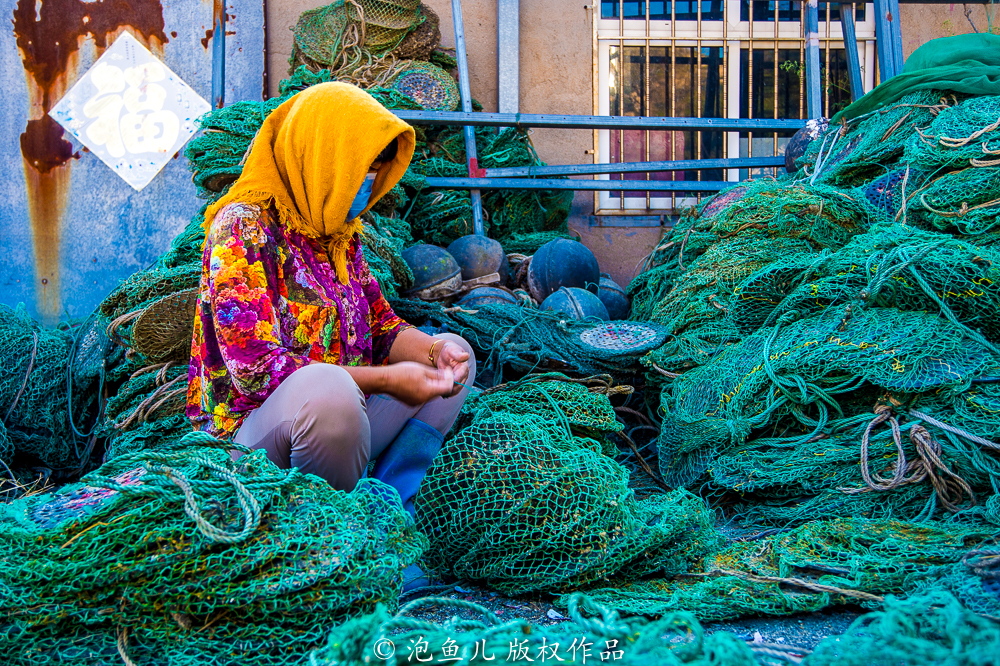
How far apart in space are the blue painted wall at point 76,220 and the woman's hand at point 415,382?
366cm

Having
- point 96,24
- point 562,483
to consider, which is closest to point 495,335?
point 562,483

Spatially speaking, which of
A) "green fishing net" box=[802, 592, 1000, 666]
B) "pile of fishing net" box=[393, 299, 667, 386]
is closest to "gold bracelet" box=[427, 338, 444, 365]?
"pile of fishing net" box=[393, 299, 667, 386]

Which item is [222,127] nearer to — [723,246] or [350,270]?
[350,270]

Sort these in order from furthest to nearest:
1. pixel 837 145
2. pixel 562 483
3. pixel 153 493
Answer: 1. pixel 837 145
2. pixel 562 483
3. pixel 153 493

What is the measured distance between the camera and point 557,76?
6102 millimetres

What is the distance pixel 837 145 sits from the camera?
13.2 feet

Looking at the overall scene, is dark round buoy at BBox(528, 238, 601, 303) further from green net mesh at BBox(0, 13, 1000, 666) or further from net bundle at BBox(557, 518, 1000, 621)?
net bundle at BBox(557, 518, 1000, 621)

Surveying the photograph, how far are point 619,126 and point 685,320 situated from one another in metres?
1.99

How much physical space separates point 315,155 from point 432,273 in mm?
1785

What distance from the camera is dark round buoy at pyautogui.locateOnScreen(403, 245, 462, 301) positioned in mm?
4000

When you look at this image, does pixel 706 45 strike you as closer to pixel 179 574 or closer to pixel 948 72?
pixel 948 72

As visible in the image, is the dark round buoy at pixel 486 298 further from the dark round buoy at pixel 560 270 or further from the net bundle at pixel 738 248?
the net bundle at pixel 738 248

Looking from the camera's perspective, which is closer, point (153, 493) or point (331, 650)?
point (331, 650)

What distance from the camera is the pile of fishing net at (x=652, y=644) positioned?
1212 mm
